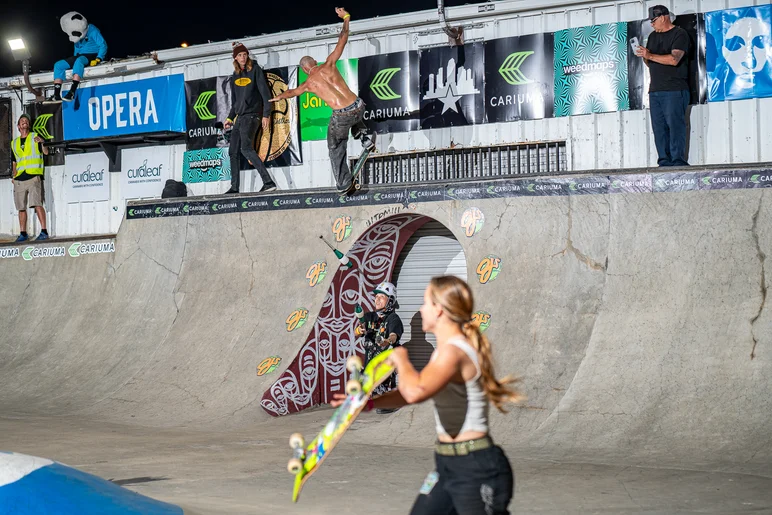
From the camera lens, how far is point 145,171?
52.3 feet

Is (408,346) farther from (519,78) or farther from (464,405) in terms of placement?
(464,405)

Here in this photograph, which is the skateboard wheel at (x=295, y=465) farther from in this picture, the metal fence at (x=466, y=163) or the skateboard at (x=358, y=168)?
the metal fence at (x=466, y=163)

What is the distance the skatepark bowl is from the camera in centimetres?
755

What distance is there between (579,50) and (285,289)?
5201 mm

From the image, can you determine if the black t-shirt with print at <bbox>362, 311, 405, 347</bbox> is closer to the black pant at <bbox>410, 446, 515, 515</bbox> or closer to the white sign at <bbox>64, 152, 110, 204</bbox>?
the white sign at <bbox>64, 152, 110, 204</bbox>

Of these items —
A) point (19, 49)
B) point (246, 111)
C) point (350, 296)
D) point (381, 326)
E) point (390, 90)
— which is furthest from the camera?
point (19, 49)

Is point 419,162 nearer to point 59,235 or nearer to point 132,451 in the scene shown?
point 132,451

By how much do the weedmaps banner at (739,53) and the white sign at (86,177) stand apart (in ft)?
34.2

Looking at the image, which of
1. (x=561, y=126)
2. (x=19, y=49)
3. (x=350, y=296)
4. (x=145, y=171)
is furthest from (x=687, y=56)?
(x=19, y=49)

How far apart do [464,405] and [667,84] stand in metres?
8.57

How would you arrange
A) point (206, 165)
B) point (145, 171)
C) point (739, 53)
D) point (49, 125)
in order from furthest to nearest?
point (49, 125) → point (145, 171) → point (206, 165) → point (739, 53)

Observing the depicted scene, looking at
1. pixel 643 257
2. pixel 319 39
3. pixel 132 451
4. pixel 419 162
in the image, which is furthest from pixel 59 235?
pixel 643 257

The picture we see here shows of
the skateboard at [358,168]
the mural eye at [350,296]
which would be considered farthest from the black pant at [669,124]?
the mural eye at [350,296]

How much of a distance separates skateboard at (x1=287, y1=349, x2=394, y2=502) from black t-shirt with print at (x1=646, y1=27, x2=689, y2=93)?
8363 millimetres
